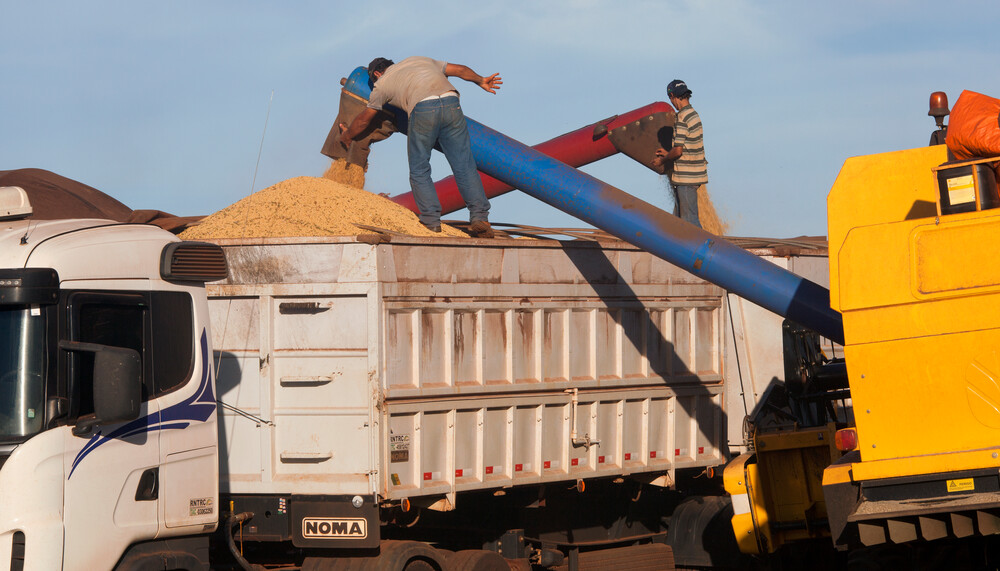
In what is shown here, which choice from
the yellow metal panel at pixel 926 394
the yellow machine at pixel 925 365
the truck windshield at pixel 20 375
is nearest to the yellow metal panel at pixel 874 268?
the yellow machine at pixel 925 365

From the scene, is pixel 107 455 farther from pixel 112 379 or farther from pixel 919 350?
pixel 919 350

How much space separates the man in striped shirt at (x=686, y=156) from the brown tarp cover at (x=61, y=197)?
5800 mm

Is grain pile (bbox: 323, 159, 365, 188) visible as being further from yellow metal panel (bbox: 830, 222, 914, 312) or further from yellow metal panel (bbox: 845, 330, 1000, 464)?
yellow metal panel (bbox: 845, 330, 1000, 464)

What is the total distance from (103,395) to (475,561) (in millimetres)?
3587

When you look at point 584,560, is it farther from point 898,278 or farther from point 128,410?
point 128,410

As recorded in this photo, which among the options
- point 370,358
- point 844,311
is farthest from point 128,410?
point 844,311

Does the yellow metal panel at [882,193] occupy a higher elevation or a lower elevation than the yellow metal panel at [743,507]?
higher

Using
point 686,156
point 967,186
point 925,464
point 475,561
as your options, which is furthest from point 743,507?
point 686,156

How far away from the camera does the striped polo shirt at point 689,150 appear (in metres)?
12.4

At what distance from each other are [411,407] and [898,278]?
3.10 metres

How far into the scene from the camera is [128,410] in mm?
5242

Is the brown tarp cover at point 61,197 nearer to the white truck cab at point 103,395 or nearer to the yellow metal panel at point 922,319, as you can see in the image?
the white truck cab at point 103,395

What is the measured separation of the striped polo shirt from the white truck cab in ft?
23.0

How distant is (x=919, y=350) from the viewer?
579cm
